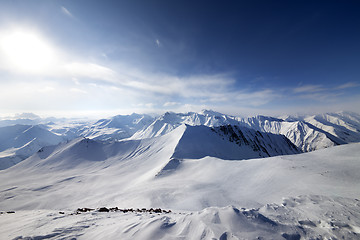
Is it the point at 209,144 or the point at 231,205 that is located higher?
the point at 231,205

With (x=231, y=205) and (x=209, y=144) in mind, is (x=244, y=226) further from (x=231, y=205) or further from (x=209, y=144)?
(x=209, y=144)

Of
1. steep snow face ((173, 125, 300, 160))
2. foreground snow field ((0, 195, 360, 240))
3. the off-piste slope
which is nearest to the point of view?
foreground snow field ((0, 195, 360, 240))

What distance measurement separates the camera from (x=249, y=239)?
5562mm

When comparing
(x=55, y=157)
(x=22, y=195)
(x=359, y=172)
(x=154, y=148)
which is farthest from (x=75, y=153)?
(x=359, y=172)

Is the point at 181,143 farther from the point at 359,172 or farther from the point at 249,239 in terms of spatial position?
the point at 249,239

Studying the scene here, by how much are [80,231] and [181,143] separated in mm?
58749

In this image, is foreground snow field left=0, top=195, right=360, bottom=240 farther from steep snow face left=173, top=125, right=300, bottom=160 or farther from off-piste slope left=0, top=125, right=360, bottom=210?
steep snow face left=173, top=125, right=300, bottom=160

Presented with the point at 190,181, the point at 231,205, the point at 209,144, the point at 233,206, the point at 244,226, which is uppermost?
the point at 244,226

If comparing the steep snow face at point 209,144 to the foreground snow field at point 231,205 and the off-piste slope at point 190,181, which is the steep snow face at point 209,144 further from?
the foreground snow field at point 231,205

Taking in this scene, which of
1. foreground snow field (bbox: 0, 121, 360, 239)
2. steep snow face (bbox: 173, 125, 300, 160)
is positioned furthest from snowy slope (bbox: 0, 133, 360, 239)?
steep snow face (bbox: 173, 125, 300, 160)

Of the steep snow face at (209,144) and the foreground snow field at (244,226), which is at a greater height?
the foreground snow field at (244,226)

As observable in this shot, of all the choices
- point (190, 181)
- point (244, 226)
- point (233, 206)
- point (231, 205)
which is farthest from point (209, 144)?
point (244, 226)

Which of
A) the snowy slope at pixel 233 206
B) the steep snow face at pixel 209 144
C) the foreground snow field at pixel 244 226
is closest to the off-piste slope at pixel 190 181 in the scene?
the snowy slope at pixel 233 206

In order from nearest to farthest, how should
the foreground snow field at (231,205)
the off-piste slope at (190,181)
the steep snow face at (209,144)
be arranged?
the foreground snow field at (231,205) < the off-piste slope at (190,181) < the steep snow face at (209,144)
